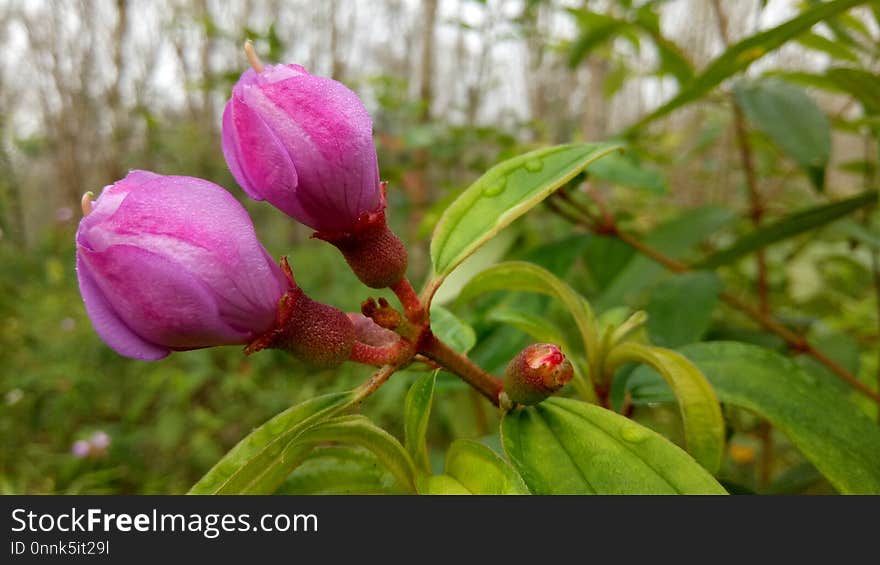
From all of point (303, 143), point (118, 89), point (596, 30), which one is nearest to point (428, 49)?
point (596, 30)

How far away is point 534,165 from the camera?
47cm

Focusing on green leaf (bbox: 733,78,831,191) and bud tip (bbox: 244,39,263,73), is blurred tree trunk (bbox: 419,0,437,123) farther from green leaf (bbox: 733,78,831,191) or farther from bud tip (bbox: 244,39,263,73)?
bud tip (bbox: 244,39,263,73)

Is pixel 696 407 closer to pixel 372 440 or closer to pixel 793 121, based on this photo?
pixel 372 440

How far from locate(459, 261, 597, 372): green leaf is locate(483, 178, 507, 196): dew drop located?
7 centimetres

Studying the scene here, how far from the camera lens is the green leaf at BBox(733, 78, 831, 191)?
28.3 inches

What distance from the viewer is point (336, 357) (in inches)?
15.0

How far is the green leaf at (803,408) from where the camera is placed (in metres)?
0.41

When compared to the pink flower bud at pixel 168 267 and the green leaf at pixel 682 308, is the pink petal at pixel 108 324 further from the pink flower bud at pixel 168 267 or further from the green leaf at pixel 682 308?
the green leaf at pixel 682 308

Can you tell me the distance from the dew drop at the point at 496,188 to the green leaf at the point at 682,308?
35cm

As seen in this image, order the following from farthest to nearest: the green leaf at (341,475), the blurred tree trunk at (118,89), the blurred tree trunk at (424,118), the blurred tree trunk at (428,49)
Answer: the blurred tree trunk at (118,89) → the blurred tree trunk at (428,49) → the blurred tree trunk at (424,118) → the green leaf at (341,475)

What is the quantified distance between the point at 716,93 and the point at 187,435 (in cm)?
286

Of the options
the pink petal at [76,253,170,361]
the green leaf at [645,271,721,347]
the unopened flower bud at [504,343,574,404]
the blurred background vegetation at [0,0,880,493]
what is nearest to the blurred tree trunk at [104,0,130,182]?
the blurred background vegetation at [0,0,880,493]

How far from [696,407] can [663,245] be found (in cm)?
52

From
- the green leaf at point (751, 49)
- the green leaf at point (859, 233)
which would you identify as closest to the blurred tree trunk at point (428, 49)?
the green leaf at point (859, 233)
